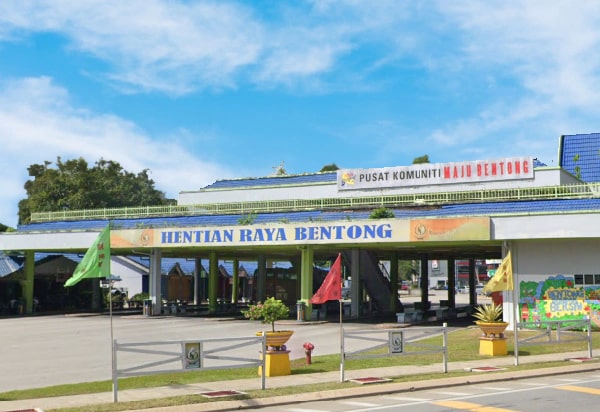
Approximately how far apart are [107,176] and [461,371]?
8033cm

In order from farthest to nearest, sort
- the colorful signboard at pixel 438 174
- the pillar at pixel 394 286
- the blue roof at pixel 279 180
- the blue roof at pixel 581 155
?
the pillar at pixel 394 286, the blue roof at pixel 581 155, the blue roof at pixel 279 180, the colorful signboard at pixel 438 174

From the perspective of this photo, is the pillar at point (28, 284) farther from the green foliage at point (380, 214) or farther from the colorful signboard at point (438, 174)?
the green foliage at point (380, 214)

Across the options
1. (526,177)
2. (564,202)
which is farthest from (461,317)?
(564,202)

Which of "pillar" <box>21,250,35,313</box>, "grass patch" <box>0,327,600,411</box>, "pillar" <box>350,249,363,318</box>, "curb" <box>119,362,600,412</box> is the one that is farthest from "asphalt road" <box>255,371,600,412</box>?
"pillar" <box>21,250,35,313</box>

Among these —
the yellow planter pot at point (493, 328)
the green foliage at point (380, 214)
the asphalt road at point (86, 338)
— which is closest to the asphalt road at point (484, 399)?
the yellow planter pot at point (493, 328)

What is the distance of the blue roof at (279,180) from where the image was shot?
2106 inches

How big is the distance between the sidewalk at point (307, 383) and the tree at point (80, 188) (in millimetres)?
65070

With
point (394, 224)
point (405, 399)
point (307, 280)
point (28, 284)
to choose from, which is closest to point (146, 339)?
point (307, 280)

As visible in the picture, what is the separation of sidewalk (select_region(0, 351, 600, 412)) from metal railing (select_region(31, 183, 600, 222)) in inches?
664

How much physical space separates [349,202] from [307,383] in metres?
29.4

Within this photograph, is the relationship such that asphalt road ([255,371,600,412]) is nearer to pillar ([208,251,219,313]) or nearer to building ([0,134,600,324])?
building ([0,134,600,324])

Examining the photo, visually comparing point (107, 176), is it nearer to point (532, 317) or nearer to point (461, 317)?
point (461, 317)

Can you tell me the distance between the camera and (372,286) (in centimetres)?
5316

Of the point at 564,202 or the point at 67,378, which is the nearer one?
the point at 67,378
